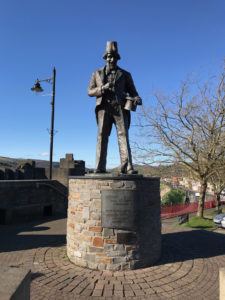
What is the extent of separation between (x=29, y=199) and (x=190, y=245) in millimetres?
7724

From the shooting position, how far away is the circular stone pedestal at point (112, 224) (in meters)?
6.99

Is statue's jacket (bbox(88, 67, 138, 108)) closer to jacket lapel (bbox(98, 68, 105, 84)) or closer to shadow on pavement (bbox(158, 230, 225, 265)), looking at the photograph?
jacket lapel (bbox(98, 68, 105, 84))

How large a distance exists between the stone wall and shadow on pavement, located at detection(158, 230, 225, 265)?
631 centimetres

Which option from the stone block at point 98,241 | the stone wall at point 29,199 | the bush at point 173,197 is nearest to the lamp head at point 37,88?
the stone wall at point 29,199

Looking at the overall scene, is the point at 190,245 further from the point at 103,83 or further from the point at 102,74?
the point at 102,74

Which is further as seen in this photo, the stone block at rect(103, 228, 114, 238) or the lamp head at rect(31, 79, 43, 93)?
the lamp head at rect(31, 79, 43, 93)

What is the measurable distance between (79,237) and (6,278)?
3.56m

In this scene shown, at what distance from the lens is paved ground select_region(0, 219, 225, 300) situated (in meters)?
5.86

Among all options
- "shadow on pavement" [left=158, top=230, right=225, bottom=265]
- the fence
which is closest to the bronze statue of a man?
"shadow on pavement" [left=158, top=230, right=225, bottom=265]

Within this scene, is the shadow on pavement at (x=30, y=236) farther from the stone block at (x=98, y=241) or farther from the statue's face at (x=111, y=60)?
the statue's face at (x=111, y=60)

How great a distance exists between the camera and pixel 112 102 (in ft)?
Result: 26.6

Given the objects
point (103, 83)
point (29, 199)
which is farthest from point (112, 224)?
point (29, 199)

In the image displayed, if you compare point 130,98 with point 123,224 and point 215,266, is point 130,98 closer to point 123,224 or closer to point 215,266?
point 123,224

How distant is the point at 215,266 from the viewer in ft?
24.0
